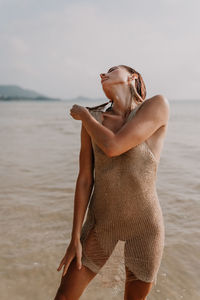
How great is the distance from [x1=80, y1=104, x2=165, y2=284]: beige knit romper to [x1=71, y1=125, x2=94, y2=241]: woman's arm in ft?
0.37

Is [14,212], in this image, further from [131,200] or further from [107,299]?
[131,200]

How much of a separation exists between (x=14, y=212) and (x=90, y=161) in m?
3.62

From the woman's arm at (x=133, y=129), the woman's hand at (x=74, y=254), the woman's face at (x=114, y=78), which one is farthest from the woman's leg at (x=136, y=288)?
the woman's face at (x=114, y=78)

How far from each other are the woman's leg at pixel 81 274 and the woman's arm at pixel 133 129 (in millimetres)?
577

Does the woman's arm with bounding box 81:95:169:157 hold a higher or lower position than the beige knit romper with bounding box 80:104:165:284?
higher

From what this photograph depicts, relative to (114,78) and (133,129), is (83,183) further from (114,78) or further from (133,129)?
(114,78)

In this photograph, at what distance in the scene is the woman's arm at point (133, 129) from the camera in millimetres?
1818

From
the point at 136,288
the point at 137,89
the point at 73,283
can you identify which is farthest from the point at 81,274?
the point at 137,89

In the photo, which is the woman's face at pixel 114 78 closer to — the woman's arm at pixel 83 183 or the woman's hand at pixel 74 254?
the woman's arm at pixel 83 183

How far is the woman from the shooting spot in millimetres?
1877

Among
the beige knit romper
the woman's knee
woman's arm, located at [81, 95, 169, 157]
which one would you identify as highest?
woman's arm, located at [81, 95, 169, 157]

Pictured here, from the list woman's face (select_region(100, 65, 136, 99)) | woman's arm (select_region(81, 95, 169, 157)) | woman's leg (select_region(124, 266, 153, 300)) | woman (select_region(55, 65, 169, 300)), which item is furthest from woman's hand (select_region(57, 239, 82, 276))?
woman's face (select_region(100, 65, 136, 99))

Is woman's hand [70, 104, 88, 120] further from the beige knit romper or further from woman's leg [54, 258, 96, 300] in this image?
woman's leg [54, 258, 96, 300]

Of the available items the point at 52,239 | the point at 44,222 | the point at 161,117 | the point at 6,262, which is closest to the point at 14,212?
the point at 44,222
